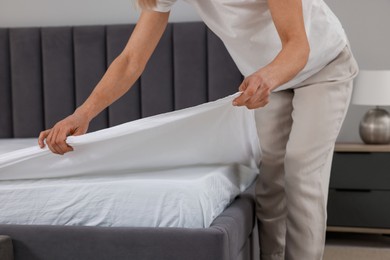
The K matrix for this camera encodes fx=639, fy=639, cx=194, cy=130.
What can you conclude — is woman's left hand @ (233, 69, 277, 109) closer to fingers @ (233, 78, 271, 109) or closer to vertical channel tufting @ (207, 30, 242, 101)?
fingers @ (233, 78, 271, 109)

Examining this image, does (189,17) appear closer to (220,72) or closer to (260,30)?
(220,72)

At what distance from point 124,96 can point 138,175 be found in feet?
5.84

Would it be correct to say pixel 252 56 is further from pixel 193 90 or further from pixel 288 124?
pixel 193 90

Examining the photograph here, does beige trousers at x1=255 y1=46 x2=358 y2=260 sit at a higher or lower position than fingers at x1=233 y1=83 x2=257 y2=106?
lower

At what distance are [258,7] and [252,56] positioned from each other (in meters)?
0.18

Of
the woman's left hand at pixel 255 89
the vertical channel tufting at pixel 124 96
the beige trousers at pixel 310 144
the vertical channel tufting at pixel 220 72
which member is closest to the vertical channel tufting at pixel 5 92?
the vertical channel tufting at pixel 124 96

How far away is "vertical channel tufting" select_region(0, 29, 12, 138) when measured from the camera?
3.59m

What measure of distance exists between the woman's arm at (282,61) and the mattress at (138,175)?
41 centimetres

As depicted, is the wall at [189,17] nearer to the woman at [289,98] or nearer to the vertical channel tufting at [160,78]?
the vertical channel tufting at [160,78]

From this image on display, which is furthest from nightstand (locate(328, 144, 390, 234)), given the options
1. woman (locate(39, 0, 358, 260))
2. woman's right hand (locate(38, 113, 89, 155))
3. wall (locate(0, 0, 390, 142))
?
woman's right hand (locate(38, 113, 89, 155))

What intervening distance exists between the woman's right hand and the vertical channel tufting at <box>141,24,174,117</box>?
5.30 feet

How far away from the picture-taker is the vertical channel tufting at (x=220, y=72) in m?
3.37

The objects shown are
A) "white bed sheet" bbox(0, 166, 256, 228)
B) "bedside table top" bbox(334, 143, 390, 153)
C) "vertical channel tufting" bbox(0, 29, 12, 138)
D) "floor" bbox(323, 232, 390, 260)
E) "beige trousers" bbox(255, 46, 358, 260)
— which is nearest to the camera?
"white bed sheet" bbox(0, 166, 256, 228)

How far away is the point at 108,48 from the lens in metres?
3.51
